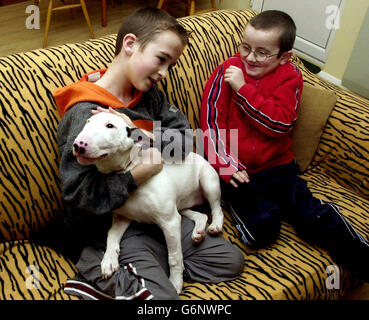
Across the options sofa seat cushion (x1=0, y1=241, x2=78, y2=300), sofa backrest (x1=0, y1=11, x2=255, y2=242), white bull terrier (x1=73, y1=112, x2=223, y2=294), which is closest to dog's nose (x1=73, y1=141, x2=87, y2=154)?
white bull terrier (x1=73, y1=112, x2=223, y2=294)

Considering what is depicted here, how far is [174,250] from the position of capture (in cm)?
112

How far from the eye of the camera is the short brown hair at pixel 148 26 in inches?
44.8

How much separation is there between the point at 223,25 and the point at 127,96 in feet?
2.35

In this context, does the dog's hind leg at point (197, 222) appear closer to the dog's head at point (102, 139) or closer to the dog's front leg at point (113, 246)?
the dog's front leg at point (113, 246)

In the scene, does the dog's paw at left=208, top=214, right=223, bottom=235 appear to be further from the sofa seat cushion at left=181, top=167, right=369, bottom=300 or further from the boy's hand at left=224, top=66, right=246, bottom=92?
the boy's hand at left=224, top=66, right=246, bottom=92

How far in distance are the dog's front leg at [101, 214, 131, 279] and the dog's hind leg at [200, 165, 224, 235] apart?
1.01 ft

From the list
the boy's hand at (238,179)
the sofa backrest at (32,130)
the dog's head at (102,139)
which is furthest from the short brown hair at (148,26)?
the boy's hand at (238,179)

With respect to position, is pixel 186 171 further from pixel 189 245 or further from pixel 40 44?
pixel 40 44

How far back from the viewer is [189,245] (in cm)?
122

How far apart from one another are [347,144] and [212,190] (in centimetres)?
69

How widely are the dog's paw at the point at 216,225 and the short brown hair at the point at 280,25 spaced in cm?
70

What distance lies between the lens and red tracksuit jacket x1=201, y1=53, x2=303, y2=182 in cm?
140

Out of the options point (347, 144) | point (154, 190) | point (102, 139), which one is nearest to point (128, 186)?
point (154, 190)

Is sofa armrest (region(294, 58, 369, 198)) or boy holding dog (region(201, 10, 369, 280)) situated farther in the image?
sofa armrest (region(294, 58, 369, 198))
